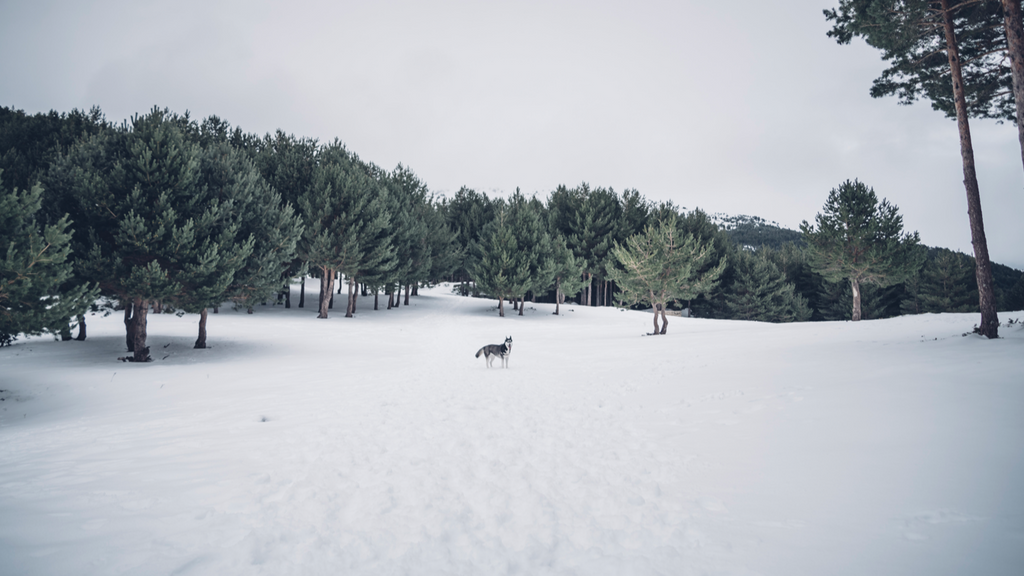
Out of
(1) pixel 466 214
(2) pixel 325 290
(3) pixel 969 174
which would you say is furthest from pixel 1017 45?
(1) pixel 466 214

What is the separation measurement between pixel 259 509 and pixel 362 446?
6.73ft

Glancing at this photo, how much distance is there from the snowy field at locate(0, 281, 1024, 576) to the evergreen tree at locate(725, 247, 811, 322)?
1768 inches

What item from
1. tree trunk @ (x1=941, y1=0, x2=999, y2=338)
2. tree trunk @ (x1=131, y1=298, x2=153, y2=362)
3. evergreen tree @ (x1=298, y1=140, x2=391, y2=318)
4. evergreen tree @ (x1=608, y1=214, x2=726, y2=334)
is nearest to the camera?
tree trunk @ (x1=941, y1=0, x2=999, y2=338)

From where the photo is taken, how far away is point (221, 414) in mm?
7695

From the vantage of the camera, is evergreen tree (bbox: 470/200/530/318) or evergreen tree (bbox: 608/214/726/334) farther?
evergreen tree (bbox: 470/200/530/318)

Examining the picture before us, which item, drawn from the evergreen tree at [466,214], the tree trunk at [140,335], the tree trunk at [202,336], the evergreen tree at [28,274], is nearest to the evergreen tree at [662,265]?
the tree trunk at [202,336]

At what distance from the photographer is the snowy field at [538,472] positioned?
10.7 ft

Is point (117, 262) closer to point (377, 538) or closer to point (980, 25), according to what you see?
point (377, 538)

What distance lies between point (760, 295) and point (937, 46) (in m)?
45.2

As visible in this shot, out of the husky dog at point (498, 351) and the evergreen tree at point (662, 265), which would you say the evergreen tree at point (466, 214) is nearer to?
the evergreen tree at point (662, 265)

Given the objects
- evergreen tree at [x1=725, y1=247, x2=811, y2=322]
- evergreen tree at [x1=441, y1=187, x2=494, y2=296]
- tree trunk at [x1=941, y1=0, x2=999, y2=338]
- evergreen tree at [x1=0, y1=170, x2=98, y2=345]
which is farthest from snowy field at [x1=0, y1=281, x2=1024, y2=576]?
evergreen tree at [x1=441, y1=187, x2=494, y2=296]

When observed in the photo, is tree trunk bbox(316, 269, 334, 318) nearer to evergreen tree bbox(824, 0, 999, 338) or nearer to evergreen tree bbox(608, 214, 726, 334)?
evergreen tree bbox(608, 214, 726, 334)

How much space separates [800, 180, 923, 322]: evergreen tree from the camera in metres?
32.8

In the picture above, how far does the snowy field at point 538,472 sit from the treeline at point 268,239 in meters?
4.41
